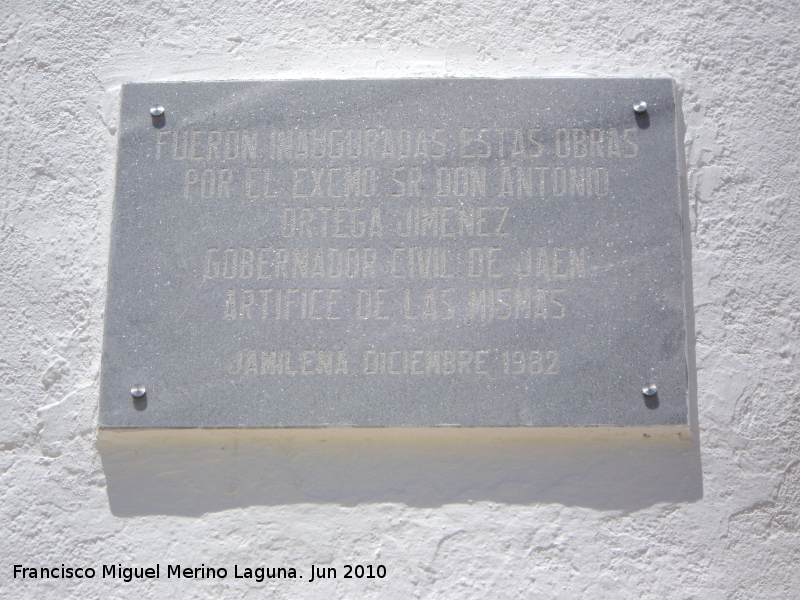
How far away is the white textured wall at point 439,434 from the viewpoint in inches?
87.8

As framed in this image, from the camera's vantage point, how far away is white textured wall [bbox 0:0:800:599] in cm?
223

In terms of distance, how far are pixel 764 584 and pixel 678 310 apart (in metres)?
0.82

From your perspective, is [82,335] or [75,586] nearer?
[75,586]

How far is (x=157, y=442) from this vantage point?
2.33 m

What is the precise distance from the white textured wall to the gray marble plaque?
10 centimetres

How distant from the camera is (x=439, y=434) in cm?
231

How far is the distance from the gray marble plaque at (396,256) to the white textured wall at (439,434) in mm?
104

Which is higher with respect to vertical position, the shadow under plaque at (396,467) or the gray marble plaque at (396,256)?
the gray marble plaque at (396,256)

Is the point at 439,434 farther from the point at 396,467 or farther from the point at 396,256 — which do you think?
the point at 396,256

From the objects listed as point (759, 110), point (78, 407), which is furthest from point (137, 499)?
point (759, 110)

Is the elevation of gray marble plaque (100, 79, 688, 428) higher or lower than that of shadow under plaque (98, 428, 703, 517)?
higher

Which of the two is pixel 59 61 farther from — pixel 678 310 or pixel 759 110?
pixel 759 110

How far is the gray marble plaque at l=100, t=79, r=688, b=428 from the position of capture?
229 centimetres

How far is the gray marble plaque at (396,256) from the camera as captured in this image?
229 cm
